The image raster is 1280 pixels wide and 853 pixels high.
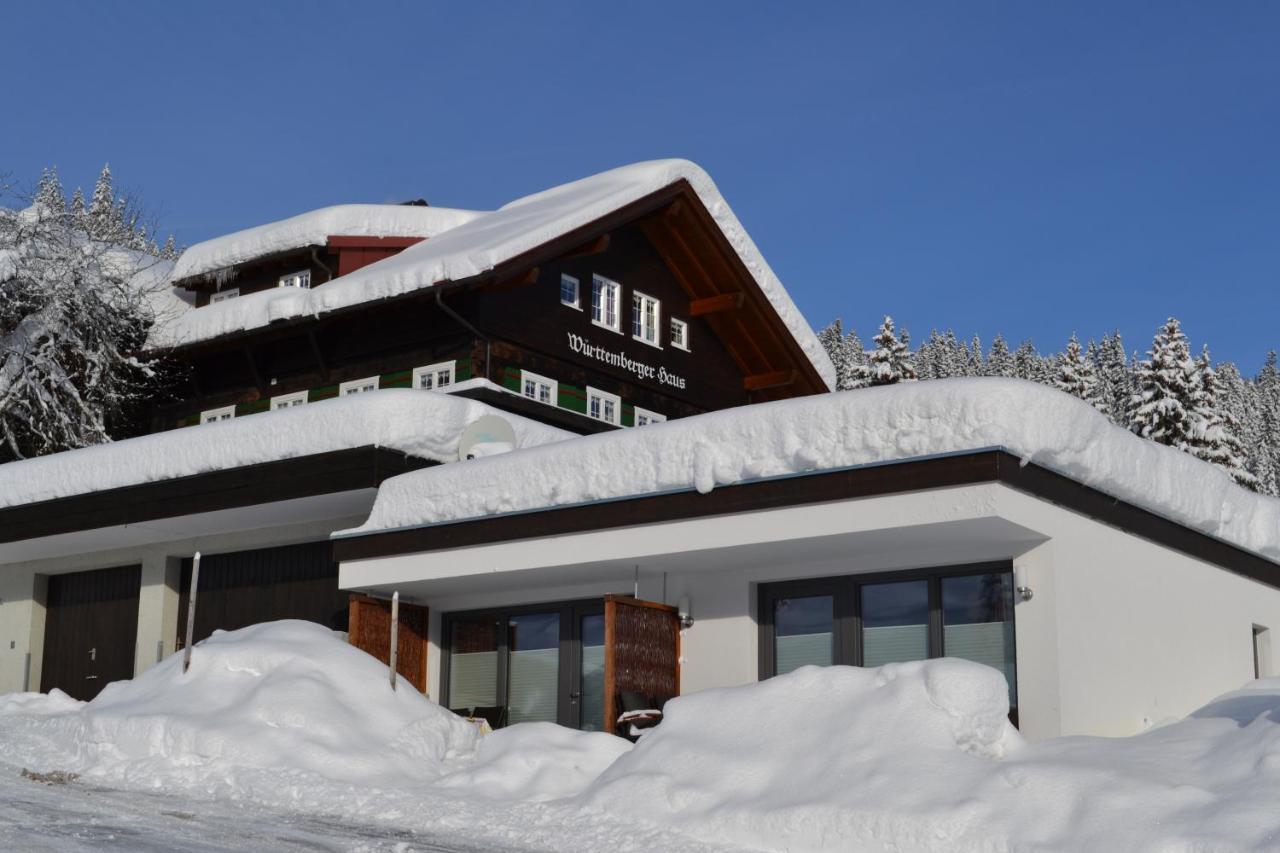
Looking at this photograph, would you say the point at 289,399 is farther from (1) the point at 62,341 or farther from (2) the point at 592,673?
(2) the point at 592,673

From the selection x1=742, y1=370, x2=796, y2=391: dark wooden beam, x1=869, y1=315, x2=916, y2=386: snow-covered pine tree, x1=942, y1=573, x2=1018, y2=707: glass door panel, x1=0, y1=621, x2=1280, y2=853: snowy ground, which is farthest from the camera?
x1=869, y1=315, x2=916, y2=386: snow-covered pine tree

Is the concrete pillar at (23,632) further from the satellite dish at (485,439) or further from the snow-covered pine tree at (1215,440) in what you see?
the snow-covered pine tree at (1215,440)

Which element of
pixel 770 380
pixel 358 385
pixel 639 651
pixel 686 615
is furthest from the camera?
pixel 770 380

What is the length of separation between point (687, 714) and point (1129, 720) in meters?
5.15

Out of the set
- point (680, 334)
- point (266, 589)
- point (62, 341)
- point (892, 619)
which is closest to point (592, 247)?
point (680, 334)

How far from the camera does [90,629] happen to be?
988 inches

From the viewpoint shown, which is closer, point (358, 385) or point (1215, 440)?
point (358, 385)

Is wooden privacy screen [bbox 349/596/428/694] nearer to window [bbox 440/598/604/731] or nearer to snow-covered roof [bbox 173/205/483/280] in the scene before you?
window [bbox 440/598/604/731]

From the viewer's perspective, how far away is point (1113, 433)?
1536 cm

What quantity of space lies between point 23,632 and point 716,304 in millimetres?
14039

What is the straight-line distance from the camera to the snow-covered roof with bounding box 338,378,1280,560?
1405cm

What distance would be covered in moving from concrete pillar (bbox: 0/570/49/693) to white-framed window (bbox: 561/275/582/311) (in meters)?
10.5

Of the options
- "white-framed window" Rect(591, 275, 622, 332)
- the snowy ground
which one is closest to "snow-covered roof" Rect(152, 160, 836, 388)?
"white-framed window" Rect(591, 275, 622, 332)

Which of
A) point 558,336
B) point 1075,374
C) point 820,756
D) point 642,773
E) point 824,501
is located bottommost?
point 642,773
